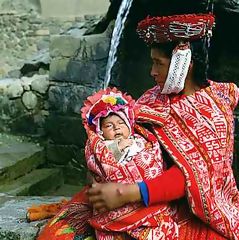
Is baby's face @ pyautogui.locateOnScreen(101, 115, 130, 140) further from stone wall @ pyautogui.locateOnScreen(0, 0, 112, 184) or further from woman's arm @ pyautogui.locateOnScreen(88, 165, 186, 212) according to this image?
stone wall @ pyautogui.locateOnScreen(0, 0, 112, 184)

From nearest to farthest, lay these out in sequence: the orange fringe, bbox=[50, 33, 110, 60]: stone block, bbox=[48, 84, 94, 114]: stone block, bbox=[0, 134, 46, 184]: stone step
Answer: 1. the orange fringe
2. bbox=[0, 134, 46, 184]: stone step
3. bbox=[50, 33, 110, 60]: stone block
4. bbox=[48, 84, 94, 114]: stone block

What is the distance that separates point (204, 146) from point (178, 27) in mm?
439

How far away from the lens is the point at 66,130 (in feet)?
17.1

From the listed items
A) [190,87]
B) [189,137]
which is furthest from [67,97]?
[189,137]

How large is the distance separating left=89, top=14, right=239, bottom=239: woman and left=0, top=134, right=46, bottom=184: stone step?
2.48m

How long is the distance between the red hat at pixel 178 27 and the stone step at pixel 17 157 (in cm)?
257

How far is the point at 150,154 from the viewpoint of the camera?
234 centimetres

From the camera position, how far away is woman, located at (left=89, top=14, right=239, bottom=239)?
7.59 feet

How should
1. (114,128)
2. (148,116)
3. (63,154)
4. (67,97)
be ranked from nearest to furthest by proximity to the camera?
(114,128)
(148,116)
(67,97)
(63,154)

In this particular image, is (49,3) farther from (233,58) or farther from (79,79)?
(233,58)

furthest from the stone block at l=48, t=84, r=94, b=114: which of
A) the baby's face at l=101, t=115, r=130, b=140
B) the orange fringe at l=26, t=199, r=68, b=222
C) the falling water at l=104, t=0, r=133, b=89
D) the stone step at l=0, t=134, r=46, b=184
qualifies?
the baby's face at l=101, t=115, r=130, b=140

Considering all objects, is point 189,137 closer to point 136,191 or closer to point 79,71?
point 136,191

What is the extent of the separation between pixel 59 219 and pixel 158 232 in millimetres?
507

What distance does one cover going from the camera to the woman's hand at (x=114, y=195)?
88.9 inches
